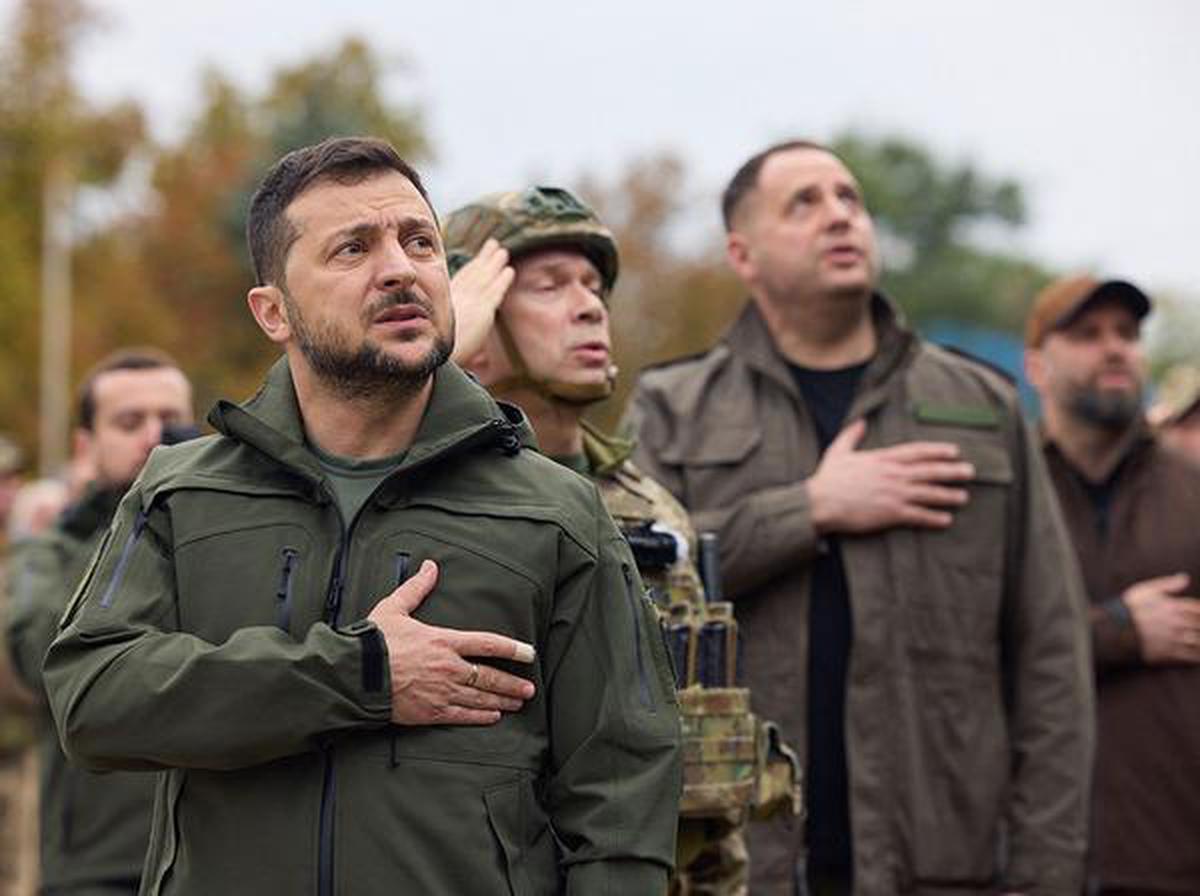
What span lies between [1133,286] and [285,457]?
4.80 meters

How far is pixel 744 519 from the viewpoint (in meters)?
6.44

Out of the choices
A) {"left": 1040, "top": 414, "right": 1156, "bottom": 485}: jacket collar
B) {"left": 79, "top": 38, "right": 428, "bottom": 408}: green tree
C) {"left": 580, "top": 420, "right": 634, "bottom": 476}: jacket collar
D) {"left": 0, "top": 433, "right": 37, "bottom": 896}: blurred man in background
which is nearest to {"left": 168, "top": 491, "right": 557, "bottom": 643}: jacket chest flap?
{"left": 580, "top": 420, "right": 634, "bottom": 476}: jacket collar

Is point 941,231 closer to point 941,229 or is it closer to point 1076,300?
point 941,229

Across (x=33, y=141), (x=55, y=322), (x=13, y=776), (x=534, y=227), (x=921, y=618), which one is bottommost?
(x=13, y=776)

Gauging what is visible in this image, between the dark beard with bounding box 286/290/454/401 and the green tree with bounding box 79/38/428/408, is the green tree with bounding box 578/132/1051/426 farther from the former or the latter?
the dark beard with bounding box 286/290/454/401

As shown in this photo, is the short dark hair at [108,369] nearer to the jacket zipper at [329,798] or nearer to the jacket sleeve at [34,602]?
the jacket sleeve at [34,602]

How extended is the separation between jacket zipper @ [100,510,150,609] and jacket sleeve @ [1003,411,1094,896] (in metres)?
3.34

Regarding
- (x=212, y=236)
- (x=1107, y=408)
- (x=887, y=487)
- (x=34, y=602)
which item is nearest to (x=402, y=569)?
(x=887, y=487)

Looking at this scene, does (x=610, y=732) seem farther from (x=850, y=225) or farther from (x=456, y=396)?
(x=850, y=225)

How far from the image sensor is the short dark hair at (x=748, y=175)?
6.95 meters

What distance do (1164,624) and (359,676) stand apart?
14.8 feet

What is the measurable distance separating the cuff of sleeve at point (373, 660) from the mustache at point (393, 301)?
1.90 ft

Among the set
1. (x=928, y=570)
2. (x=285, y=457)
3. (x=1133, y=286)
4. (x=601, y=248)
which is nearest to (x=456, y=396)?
(x=285, y=457)

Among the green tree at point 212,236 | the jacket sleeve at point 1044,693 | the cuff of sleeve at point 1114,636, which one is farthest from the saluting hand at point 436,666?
the green tree at point 212,236
